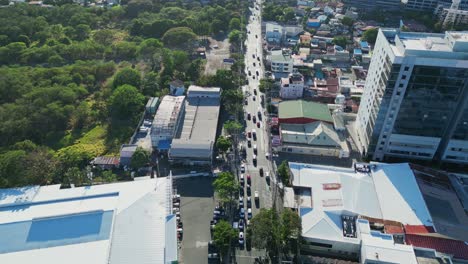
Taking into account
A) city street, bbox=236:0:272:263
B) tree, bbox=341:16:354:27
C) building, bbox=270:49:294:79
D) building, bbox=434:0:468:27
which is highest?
building, bbox=434:0:468:27

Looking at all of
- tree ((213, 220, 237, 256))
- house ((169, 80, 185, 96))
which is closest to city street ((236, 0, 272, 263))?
tree ((213, 220, 237, 256))

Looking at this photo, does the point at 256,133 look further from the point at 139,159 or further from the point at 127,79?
the point at 127,79

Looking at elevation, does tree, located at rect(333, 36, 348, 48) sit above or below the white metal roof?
above

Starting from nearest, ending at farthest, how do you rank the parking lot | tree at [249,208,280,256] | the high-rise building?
tree at [249,208,280,256] < the parking lot < the high-rise building

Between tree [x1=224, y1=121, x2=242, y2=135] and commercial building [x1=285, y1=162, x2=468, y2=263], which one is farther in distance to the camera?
tree [x1=224, y1=121, x2=242, y2=135]

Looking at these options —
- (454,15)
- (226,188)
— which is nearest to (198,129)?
(226,188)

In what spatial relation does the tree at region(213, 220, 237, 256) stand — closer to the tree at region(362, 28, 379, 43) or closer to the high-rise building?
the high-rise building

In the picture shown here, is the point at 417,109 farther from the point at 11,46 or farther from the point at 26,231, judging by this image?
the point at 11,46
